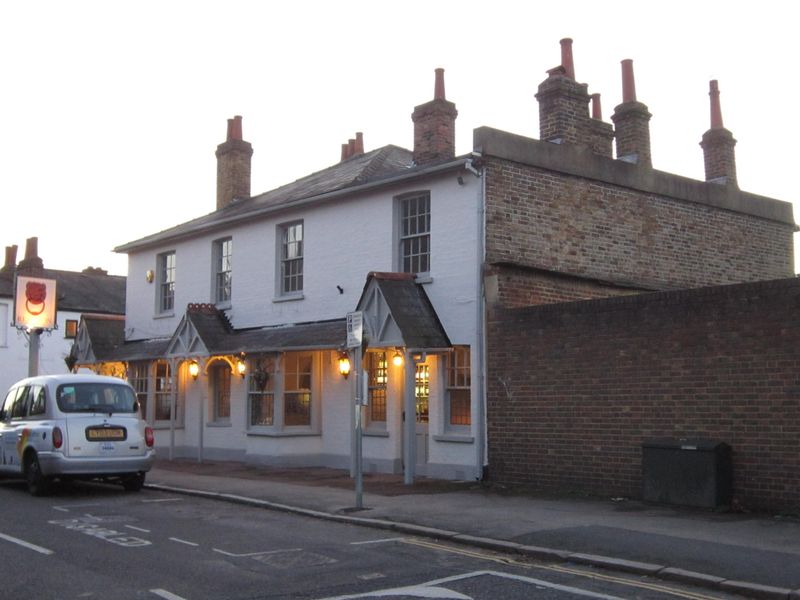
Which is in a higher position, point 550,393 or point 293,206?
point 293,206

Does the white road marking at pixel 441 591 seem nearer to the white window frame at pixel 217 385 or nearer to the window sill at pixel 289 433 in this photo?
the window sill at pixel 289 433

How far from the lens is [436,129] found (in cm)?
1862

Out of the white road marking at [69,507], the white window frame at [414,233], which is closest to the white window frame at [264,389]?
the white window frame at [414,233]

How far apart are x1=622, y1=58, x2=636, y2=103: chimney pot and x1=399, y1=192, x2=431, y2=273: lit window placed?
5.12 metres

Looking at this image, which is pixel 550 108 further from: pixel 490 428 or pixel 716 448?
pixel 716 448

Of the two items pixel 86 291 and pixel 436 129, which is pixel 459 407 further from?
pixel 86 291

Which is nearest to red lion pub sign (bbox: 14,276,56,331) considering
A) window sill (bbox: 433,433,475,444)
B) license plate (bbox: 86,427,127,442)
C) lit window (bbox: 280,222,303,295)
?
lit window (bbox: 280,222,303,295)

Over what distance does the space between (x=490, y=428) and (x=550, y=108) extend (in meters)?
6.45

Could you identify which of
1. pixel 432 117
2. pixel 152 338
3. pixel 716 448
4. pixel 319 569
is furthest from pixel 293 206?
pixel 319 569

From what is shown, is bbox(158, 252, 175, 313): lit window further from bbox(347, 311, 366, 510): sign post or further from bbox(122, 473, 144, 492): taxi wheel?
bbox(347, 311, 366, 510): sign post

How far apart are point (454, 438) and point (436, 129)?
6.49m

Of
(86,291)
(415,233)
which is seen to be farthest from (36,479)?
(86,291)

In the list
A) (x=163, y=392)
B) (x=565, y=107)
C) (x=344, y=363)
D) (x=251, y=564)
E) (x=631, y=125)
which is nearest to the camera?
(x=251, y=564)

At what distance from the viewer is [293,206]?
20344mm
